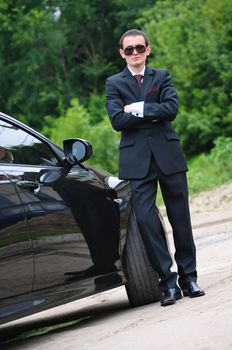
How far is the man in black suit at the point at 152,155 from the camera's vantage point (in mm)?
7070

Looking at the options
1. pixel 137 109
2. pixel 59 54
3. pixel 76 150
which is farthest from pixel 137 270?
pixel 59 54

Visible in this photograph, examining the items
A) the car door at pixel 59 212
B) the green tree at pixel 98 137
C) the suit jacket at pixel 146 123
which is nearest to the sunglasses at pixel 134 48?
the suit jacket at pixel 146 123

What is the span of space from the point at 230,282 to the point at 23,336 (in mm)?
1341

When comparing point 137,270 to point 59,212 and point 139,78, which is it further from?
point 139,78

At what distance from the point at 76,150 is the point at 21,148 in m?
0.44

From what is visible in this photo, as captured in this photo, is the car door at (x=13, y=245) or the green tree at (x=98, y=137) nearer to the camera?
the car door at (x=13, y=245)

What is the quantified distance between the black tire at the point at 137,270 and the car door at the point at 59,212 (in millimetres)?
155

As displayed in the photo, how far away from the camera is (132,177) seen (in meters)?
7.13

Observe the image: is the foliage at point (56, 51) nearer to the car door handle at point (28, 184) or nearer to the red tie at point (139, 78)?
the red tie at point (139, 78)

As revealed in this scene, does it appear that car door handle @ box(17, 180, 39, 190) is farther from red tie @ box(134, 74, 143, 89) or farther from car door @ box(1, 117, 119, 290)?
red tie @ box(134, 74, 143, 89)

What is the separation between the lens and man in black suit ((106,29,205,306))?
278 inches

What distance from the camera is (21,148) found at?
21.4 ft

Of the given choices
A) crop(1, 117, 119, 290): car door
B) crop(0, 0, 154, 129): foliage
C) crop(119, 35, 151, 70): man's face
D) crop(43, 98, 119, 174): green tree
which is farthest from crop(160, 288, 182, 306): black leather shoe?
crop(0, 0, 154, 129): foliage

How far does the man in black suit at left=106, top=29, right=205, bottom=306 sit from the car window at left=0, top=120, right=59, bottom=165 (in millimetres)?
547
